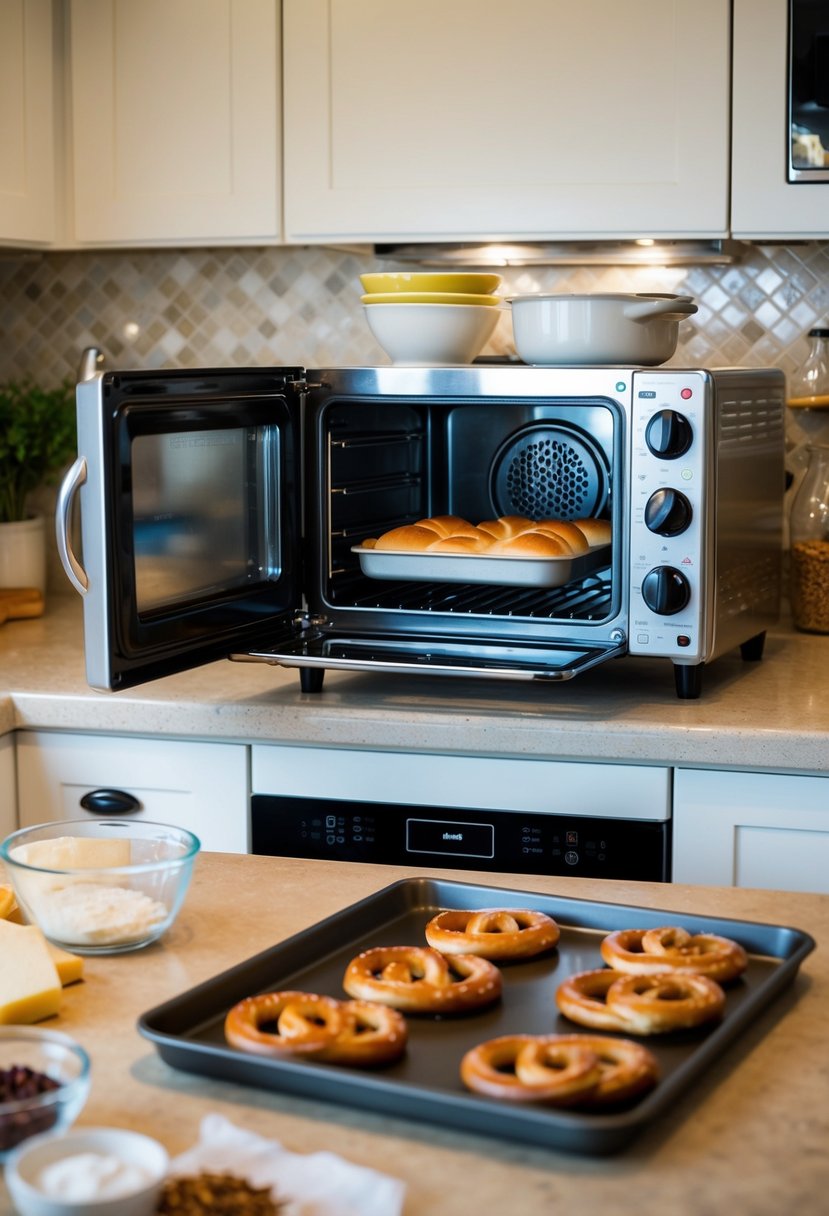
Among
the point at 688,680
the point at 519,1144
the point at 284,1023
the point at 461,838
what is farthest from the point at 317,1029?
the point at 688,680

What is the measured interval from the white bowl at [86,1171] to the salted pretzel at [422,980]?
0.23m

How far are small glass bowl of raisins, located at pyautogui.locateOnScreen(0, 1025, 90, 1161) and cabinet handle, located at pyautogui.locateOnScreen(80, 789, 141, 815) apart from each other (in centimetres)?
119

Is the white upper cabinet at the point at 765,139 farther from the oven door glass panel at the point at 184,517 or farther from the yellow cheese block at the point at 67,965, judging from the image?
the yellow cheese block at the point at 67,965

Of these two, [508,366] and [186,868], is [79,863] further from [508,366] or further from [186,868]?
[508,366]

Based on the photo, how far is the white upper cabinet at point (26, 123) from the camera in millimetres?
2354

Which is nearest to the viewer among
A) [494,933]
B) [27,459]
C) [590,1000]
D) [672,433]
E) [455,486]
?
[590,1000]

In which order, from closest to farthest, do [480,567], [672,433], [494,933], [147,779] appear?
[494,933]
[672,433]
[480,567]
[147,779]

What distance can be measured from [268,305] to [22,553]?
63 centimetres

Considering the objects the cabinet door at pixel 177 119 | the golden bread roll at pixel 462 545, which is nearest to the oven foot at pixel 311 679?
the golden bread roll at pixel 462 545

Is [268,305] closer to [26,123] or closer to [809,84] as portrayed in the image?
[26,123]

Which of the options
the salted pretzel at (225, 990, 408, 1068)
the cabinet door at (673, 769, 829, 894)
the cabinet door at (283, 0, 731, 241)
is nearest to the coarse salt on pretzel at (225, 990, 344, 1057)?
the salted pretzel at (225, 990, 408, 1068)

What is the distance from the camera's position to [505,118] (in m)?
2.21

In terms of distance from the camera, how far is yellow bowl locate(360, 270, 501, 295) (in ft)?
6.46

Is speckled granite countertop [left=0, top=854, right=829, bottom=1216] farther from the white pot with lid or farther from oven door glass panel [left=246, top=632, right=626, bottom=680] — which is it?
the white pot with lid
